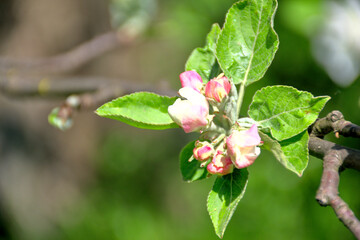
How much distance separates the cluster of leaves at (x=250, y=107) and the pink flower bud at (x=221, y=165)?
3 cm

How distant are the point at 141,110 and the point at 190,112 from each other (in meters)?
0.09

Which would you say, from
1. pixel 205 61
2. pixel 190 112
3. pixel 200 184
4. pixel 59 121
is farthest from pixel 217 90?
pixel 200 184

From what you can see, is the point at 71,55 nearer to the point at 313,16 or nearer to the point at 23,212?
the point at 313,16

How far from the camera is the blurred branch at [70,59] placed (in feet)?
5.07

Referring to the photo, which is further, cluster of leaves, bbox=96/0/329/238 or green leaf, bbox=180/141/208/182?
green leaf, bbox=180/141/208/182

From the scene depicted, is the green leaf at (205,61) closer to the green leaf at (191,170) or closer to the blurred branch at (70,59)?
the green leaf at (191,170)

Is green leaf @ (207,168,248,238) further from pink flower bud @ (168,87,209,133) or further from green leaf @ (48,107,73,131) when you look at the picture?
green leaf @ (48,107,73,131)

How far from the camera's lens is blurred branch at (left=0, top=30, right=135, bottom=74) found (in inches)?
60.8

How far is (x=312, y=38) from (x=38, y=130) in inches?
76.7

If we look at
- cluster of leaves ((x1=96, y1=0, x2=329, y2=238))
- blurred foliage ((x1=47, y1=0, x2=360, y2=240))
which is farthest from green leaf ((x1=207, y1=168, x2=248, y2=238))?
blurred foliage ((x1=47, y1=0, x2=360, y2=240))

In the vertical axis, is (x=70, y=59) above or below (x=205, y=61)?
above

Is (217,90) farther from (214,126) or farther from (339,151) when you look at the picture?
(339,151)

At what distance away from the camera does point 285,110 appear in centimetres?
57

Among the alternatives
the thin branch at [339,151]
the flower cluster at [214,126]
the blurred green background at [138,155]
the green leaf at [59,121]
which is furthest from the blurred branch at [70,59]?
the thin branch at [339,151]
